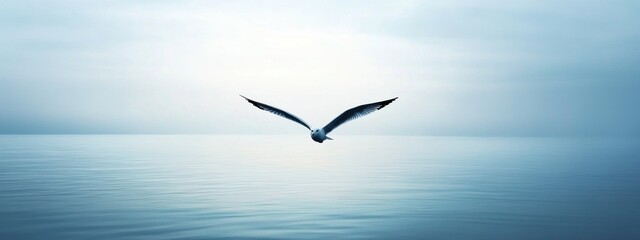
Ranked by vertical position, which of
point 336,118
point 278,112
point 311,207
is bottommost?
point 311,207

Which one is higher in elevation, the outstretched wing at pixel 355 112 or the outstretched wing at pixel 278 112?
the outstretched wing at pixel 278 112

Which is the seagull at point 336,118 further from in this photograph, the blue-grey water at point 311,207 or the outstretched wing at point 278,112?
the blue-grey water at point 311,207

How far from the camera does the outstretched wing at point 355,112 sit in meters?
26.8

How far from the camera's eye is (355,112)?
27.8m

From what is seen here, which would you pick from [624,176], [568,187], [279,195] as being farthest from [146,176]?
[624,176]

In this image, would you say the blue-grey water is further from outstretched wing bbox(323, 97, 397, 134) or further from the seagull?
outstretched wing bbox(323, 97, 397, 134)

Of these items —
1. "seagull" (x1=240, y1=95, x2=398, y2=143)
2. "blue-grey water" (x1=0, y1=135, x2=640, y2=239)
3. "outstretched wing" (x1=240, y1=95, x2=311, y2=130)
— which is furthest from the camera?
"outstretched wing" (x1=240, y1=95, x2=311, y2=130)

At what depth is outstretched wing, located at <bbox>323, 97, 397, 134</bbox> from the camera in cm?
2683

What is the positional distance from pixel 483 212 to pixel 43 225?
19276 millimetres

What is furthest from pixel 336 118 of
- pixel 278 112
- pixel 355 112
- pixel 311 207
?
pixel 311 207

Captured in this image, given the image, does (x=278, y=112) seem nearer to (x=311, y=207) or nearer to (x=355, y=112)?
(x=355, y=112)

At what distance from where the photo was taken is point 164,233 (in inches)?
909

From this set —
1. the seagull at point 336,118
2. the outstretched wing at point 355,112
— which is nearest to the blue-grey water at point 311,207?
the seagull at point 336,118

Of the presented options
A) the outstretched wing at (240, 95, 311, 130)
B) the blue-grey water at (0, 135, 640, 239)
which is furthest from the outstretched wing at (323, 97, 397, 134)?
the blue-grey water at (0, 135, 640, 239)
